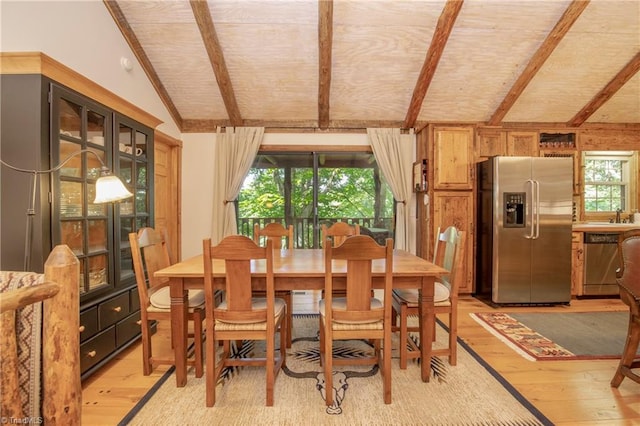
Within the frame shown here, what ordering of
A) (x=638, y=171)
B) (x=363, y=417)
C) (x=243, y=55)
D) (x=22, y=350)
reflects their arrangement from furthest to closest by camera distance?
1. (x=638, y=171)
2. (x=243, y=55)
3. (x=363, y=417)
4. (x=22, y=350)

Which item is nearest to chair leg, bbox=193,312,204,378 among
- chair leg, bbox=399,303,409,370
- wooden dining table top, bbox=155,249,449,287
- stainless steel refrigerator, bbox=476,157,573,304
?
wooden dining table top, bbox=155,249,449,287

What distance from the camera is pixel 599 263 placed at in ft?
11.9

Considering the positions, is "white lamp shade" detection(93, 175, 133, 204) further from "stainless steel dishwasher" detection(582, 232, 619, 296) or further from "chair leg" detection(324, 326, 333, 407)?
"stainless steel dishwasher" detection(582, 232, 619, 296)

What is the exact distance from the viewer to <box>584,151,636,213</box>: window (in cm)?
413

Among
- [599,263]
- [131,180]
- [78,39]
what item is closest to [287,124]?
[131,180]

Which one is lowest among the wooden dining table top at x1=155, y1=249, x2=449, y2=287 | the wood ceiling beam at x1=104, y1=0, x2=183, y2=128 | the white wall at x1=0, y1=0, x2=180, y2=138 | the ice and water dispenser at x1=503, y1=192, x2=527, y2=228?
the wooden dining table top at x1=155, y1=249, x2=449, y2=287

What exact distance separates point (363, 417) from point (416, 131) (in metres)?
3.63

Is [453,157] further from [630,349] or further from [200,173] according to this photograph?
[200,173]

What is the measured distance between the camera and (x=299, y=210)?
4.36 metres

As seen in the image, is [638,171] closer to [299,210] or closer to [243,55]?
[299,210]

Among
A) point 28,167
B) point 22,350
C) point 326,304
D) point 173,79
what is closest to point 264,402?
point 326,304

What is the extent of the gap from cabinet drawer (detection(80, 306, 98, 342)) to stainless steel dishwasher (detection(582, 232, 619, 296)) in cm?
514

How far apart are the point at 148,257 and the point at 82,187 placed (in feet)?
2.20

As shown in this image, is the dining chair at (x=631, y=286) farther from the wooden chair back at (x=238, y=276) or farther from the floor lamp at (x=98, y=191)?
the floor lamp at (x=98, y=191)
